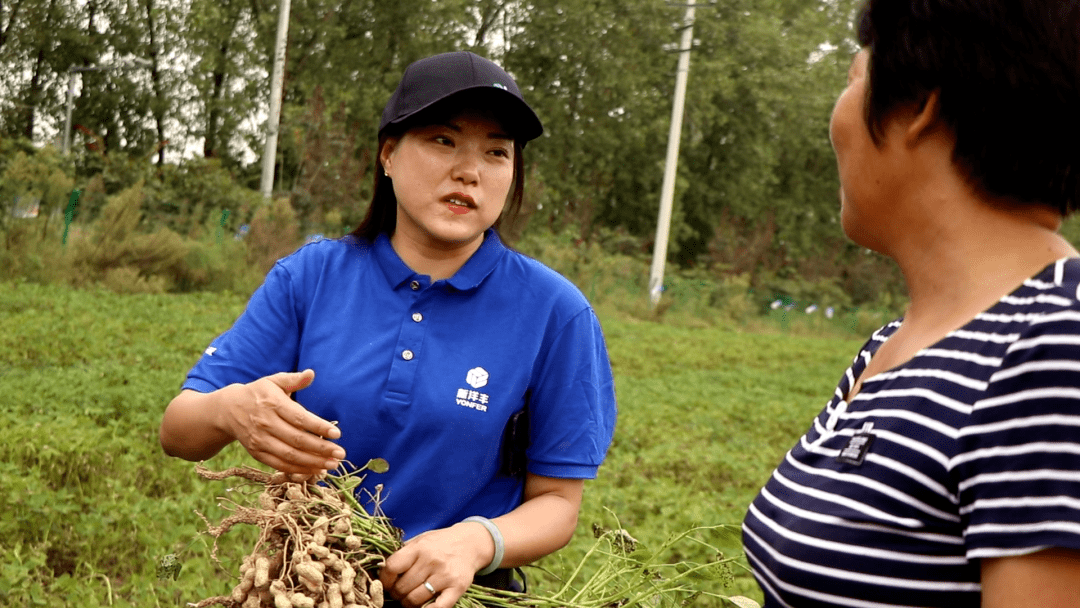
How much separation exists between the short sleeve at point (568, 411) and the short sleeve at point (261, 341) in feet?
1.69

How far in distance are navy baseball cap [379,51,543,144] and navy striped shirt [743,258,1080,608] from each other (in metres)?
0.99

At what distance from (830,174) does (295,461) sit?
31.7 m

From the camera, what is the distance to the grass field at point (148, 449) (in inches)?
147

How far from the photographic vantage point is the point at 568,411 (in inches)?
79.5

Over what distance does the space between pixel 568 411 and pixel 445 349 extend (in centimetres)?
28

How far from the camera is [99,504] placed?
417cm

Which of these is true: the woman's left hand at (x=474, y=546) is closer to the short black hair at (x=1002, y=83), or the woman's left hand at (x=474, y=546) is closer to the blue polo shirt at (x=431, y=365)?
the blue polo shirt at (x=431, y=365)

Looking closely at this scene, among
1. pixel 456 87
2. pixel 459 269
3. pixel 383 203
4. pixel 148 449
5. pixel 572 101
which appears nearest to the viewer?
pixel 456 87

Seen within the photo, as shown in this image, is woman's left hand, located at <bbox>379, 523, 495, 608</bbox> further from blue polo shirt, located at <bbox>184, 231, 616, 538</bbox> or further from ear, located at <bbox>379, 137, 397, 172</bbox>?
ear, located at <bbox>379, 137, 397, 172</bbox>

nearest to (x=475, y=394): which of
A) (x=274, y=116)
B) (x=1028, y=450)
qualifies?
(x=1028, y=450)

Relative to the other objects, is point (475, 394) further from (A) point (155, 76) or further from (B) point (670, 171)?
(A) point (155, 76)

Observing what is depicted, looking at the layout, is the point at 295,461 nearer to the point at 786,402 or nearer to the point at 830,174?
the point at 786,402

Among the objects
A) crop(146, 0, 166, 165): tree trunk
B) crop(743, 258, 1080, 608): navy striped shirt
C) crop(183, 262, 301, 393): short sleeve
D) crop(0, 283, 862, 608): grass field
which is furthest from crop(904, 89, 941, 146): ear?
crop(146, 0, 166, 165): tree trunk

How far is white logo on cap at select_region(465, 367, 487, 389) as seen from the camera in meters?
1.97
